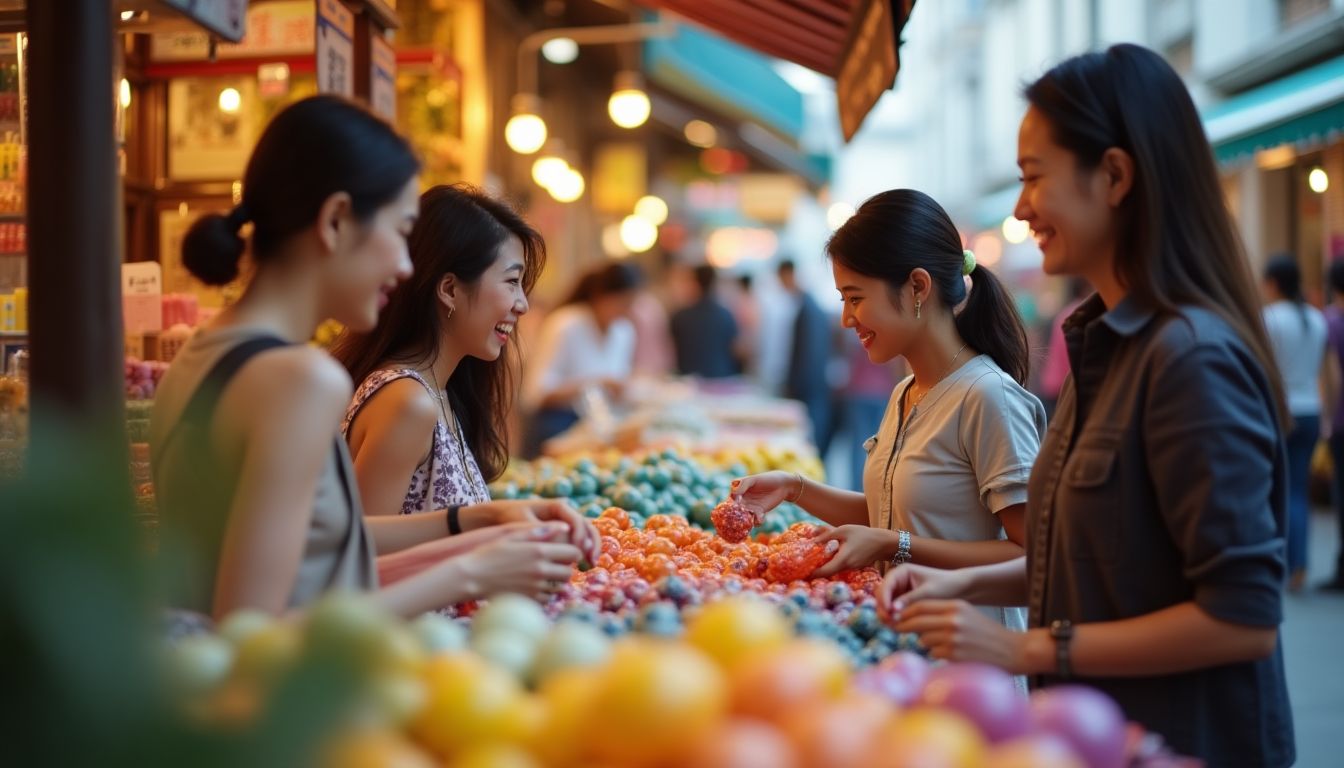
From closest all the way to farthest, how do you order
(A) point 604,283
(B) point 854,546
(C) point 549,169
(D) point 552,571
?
(D) point 552,571, (B) point 854,546, (A) point 604,283, (C) point 549,169

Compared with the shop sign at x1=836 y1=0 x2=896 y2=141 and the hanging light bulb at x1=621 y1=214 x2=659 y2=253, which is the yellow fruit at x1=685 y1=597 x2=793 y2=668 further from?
the hanging light bulb at x1=621 y1=214 x2=659 y2=253

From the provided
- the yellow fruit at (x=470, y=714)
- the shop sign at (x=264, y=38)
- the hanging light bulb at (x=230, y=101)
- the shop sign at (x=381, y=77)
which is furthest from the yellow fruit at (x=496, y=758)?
the hanging light bulb at (x=230, y=101)

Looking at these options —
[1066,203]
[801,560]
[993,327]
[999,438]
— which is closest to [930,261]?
[993,327]

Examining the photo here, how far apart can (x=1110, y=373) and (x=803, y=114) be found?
52.6ft

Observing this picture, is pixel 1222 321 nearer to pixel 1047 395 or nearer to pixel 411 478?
pixel 411 478

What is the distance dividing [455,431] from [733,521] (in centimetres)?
79

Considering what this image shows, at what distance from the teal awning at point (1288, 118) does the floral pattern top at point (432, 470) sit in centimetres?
716

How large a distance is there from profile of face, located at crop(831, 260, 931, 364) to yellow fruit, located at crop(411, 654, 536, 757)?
1.88 m

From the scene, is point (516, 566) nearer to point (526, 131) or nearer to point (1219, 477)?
point (1219, 477)

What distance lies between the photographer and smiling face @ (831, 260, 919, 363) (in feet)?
10.4

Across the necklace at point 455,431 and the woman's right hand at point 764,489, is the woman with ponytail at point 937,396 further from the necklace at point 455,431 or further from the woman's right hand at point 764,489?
the necklace at point 455,431

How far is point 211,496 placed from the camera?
1995 mm

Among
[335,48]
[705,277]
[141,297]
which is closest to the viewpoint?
[141,297]

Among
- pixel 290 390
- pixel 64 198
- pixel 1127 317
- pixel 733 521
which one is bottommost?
pixel 733 521
